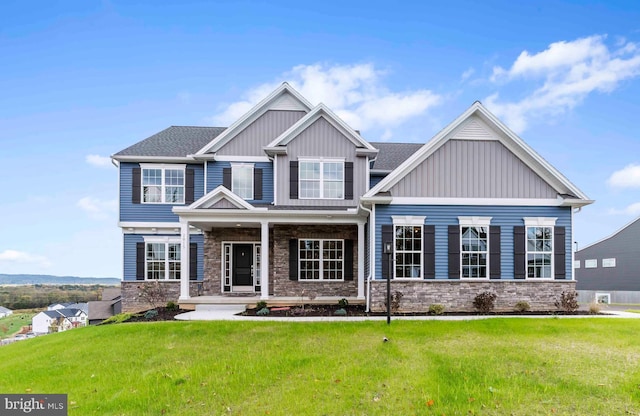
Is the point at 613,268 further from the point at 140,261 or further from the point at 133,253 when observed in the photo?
the point at 133,253

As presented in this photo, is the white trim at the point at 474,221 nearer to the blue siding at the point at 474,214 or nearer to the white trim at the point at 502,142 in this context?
the blue siding at the point at 474,214

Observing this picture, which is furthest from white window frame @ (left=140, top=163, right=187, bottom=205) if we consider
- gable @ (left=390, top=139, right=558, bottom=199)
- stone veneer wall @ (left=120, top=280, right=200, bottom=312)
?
gable @ (left=390, top=139, right=558, bottom=199)

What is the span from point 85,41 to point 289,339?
573 inches

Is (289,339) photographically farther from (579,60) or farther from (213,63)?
(579,60)

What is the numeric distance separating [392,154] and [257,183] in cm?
676

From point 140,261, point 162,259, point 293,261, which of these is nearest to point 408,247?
point 293,261

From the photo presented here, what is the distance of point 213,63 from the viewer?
17.6 meters

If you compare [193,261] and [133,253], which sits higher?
[133,253]

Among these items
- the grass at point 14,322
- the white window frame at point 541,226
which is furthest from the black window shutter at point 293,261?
the grass at point 14,322

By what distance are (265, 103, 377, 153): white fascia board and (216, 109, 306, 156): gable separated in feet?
3.23

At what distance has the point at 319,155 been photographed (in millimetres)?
17578

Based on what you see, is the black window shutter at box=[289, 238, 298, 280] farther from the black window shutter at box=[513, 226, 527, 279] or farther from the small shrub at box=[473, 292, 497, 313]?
the black window shutter at box=[513, 226, 527, 279]

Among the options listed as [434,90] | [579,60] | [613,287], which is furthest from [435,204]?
[613,287]

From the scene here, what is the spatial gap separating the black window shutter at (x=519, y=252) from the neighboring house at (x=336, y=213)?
0.03 meters
